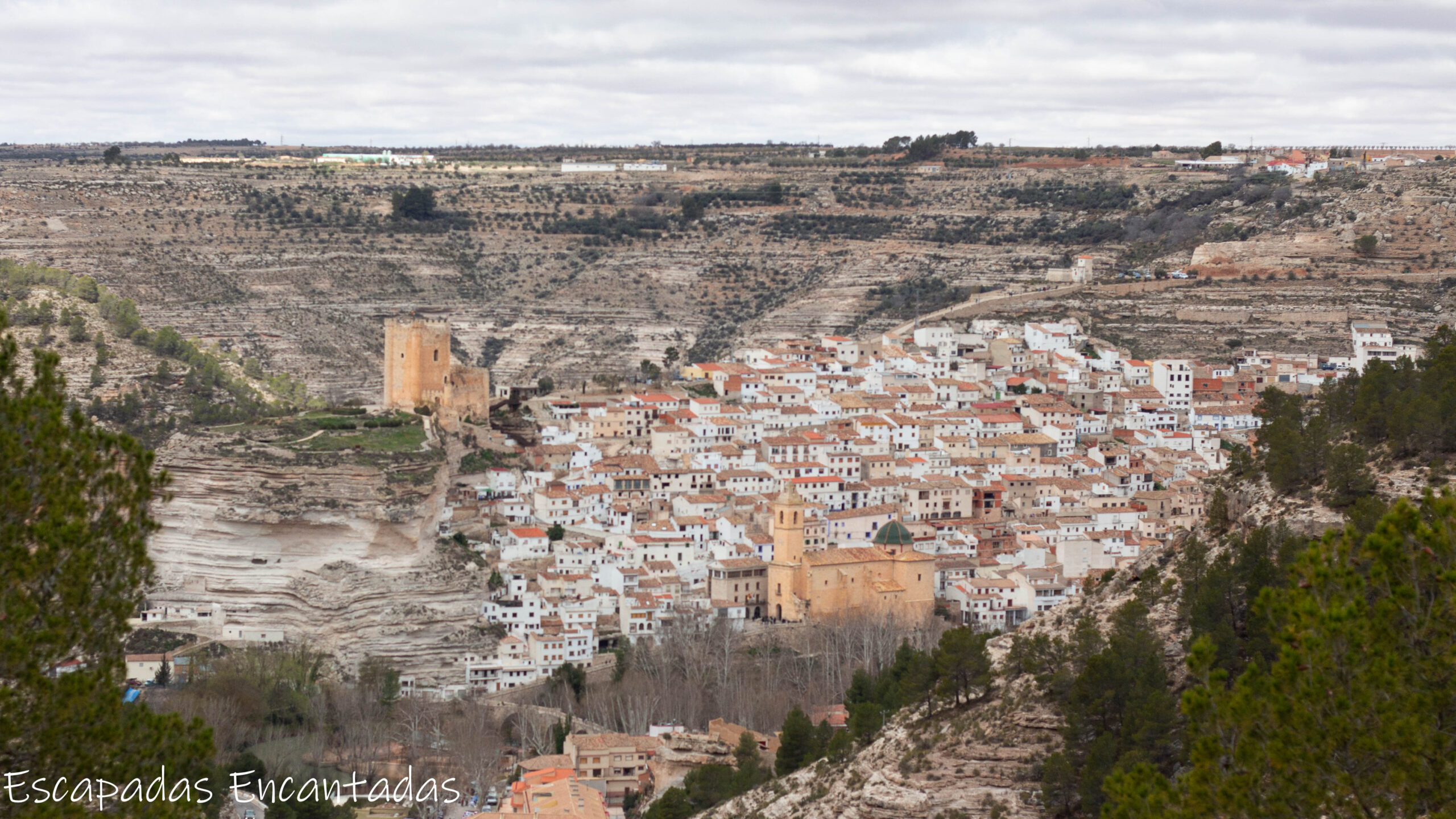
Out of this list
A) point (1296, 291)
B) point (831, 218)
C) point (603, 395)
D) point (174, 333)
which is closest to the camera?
point (174, 333)

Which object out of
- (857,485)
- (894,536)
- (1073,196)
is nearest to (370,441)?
(857,485)

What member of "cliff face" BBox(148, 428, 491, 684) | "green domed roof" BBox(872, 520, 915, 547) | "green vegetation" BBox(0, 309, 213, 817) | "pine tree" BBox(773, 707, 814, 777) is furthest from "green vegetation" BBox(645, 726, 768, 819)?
"green domed roof" BBox(872, 520, 915, 547)

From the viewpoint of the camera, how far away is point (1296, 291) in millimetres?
57500

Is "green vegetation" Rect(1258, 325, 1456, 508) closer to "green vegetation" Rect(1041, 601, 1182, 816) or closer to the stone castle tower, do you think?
"green vegetation" Rect(1041, 601, 1182, 816)

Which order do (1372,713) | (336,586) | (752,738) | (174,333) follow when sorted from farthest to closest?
(174,333), (336,586), (752,738), (1372,713)

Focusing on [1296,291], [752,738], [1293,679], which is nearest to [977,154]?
[1296,291]

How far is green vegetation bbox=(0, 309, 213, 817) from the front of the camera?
31.2ft

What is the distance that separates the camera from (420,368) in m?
42.9

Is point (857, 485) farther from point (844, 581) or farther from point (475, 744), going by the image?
point (475, 744)

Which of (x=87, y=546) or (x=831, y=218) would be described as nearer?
(x=87, y=546)

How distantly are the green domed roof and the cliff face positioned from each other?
27.1 ft

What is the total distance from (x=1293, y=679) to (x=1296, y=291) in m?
50.6

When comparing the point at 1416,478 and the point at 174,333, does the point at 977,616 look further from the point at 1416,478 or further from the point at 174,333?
the point at 174,333

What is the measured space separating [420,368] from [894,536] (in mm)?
13191
